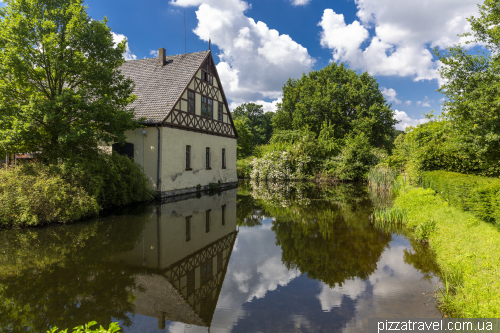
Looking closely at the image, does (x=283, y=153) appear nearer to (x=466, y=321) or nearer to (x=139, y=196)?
(x=139, y=196)

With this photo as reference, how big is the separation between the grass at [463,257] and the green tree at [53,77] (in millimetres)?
10252

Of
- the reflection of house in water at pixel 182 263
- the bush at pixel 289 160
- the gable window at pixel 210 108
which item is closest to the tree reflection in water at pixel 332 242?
the reflection of house in water at pixel 182 263

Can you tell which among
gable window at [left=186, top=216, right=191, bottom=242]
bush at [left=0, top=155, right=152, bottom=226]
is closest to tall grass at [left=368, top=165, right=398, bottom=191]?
gable window at [left=186, top=216, right=191, bottom=242]

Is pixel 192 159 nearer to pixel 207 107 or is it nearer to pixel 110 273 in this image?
pixel 207 107

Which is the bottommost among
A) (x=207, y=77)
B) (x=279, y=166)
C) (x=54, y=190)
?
(x=54, y=190)

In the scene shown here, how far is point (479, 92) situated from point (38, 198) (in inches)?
529

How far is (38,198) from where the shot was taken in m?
8.05

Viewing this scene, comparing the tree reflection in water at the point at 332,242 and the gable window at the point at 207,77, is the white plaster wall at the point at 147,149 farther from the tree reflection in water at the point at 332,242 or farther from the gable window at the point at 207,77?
the tree reflection in water at the point at 332,242

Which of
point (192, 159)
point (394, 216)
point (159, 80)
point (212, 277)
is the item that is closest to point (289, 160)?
point (192, 159)

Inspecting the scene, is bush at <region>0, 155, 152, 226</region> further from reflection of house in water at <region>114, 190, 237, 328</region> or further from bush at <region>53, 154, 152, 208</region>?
reflection of house in water at <region>114, 190, 237, 328</region>

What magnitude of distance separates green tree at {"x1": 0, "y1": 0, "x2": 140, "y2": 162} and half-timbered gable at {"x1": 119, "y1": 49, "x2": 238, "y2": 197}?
2.96 metres

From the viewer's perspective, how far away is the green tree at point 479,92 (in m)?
8.35

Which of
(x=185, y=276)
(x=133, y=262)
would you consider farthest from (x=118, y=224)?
(x=185, y=276)

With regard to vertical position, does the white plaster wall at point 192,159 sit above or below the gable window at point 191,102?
below
